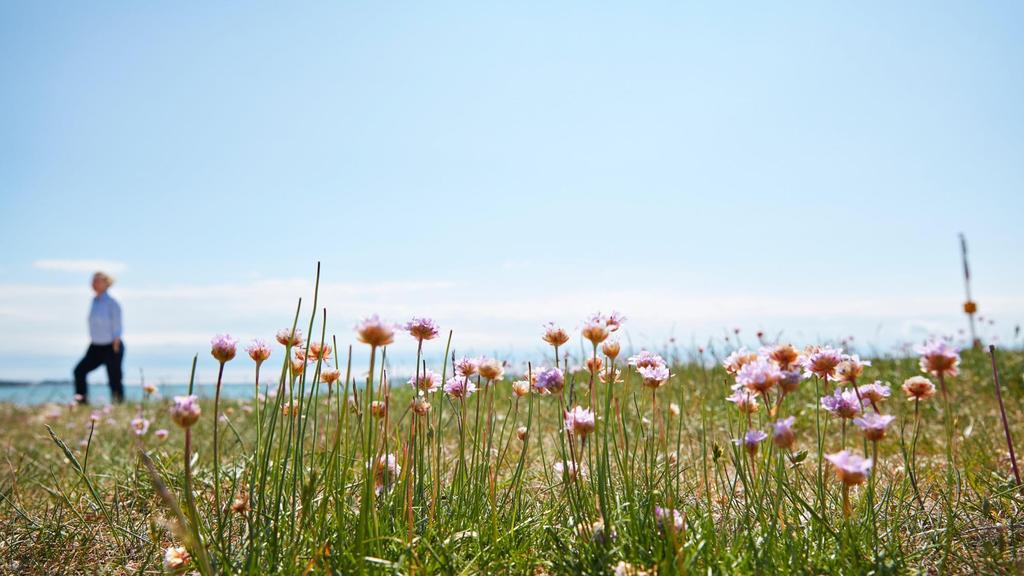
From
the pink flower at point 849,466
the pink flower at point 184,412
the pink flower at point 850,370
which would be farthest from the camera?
the pink flower at point 850,370

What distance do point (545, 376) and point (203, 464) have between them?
263cm

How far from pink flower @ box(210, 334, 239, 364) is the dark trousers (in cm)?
925

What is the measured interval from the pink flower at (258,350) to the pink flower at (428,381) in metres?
0.44

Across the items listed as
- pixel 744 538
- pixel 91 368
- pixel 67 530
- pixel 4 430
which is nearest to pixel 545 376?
pixel 744 538

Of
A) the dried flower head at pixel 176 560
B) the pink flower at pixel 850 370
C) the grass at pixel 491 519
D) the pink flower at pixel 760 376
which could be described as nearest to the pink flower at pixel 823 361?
the pink flower at pixel 850 370

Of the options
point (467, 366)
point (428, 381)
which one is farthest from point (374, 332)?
point (428, 381)

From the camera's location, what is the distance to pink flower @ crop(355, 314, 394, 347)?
1461 millimetres

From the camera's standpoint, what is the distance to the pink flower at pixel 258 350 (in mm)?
1864

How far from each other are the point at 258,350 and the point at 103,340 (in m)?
9.31

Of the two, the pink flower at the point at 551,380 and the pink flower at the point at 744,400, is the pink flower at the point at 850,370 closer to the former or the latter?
the pink flower at the point at 744,400

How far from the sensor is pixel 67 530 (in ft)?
7.97

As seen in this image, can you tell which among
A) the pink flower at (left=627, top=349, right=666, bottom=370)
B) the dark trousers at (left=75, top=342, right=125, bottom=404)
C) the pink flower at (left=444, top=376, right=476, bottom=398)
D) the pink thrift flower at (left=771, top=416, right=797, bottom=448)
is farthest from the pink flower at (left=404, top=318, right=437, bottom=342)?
the dark trousers at (left=75, top=342, right=125, bottom=404)

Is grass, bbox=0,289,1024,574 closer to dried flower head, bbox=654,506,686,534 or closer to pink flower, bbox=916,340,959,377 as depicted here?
dried flower head, bbox=654,506,686,534

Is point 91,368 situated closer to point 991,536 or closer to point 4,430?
point 4,430
